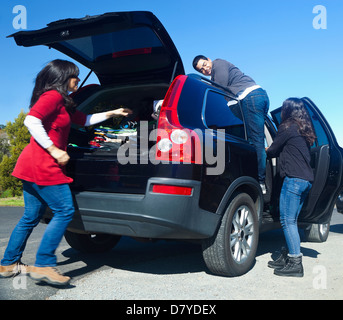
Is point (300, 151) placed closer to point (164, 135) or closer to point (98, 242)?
point (164, 135)

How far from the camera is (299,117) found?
387 centimetres

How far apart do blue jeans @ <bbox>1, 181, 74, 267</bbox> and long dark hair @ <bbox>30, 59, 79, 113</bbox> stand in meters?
0.74

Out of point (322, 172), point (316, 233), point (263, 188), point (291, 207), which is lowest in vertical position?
point (316, 233)

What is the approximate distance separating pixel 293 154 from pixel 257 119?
63 centimetres

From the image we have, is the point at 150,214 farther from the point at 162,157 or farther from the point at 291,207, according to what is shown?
the point at 291,207

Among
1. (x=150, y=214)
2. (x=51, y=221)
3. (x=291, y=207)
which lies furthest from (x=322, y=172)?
(x=51, y=221)

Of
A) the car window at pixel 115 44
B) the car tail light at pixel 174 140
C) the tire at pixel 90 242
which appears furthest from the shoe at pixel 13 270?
the car window at pixel 115 44

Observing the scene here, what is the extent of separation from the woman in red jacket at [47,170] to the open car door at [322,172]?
8.81ft

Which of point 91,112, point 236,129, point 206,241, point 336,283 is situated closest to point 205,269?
point 206,241

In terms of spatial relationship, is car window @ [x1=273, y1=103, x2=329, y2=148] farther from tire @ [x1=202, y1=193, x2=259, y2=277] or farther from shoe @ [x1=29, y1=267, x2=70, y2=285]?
shoe @ [x1=29, y1=267, x2=70, y2=285]

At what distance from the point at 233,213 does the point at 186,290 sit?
83 centimetres

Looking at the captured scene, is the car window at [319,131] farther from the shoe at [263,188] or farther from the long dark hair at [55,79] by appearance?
the long dark hair at [55,79]

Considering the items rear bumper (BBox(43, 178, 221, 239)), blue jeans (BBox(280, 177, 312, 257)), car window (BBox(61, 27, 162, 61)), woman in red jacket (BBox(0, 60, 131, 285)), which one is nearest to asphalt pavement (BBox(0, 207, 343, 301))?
woman in red jacket (BBox(0, 60, 131, 285))

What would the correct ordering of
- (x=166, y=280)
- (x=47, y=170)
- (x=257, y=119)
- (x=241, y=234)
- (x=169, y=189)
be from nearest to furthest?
(x=169, y=189), (x=47, y=170), (x=166, y=280), (x=241, y=234), (x=257, y=119)
